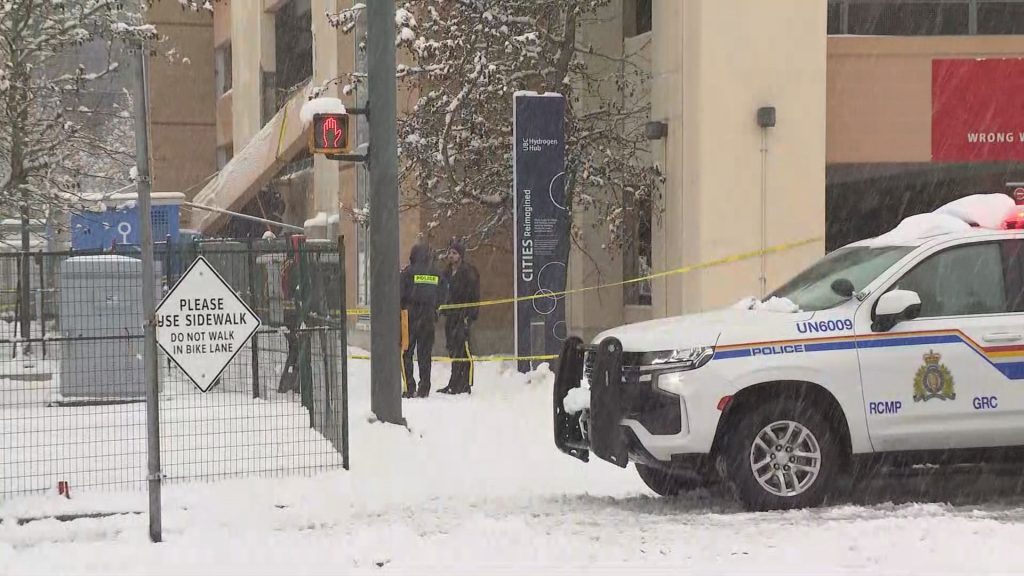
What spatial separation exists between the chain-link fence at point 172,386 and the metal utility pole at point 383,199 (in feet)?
2.24

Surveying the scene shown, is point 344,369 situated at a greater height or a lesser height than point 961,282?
lesser

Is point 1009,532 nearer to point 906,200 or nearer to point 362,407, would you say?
point 362,407

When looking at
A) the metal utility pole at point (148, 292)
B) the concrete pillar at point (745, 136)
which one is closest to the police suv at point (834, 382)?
the metal utility pole at point (148, 292)

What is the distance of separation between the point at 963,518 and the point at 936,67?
10946 mm

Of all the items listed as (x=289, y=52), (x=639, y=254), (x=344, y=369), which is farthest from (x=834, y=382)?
(x=289, y=52)

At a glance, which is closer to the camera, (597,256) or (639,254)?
(639,254)

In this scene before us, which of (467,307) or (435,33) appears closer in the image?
(467,307)

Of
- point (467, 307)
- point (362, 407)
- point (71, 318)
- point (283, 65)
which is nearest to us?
point (362, 407)

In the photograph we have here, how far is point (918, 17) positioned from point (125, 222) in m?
13.7

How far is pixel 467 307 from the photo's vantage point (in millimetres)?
15844

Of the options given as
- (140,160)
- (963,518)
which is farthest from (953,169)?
(140,160)

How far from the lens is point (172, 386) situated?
14016 millimetres

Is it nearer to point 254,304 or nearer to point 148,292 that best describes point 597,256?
point 254,304

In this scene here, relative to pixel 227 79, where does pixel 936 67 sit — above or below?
below
